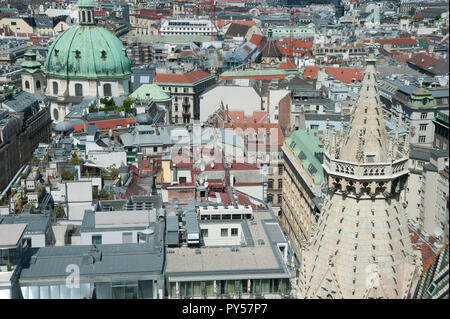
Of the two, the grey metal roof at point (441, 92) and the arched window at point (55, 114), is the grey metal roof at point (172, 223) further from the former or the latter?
the arched window at point (55, 114)

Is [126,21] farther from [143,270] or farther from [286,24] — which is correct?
[143,270]

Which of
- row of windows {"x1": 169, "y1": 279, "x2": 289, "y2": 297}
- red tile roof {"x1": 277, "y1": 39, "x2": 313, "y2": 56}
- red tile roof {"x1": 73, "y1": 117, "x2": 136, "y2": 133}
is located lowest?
red tile roof {"x1": 277, "y1": 39, "x2": 313, "y2": 56}

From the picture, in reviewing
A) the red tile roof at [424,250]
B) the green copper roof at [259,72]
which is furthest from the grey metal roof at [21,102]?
the red tile roof at [424,250]

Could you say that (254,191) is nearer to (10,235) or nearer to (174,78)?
(10,235)

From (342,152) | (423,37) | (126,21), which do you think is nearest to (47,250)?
(342,152)

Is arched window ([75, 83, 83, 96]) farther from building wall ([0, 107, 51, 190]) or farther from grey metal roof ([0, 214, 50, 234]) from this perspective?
grey metal roof ([0, 214, 50, 234])

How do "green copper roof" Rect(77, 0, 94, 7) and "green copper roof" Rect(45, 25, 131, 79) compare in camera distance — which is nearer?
"green copper roof" Rect(45, 25, 131, 79)

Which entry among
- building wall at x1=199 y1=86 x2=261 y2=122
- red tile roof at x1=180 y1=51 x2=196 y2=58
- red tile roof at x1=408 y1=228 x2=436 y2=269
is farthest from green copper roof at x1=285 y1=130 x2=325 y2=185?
red tile roof at x1=180 y1=51 x2=196 y2=58
